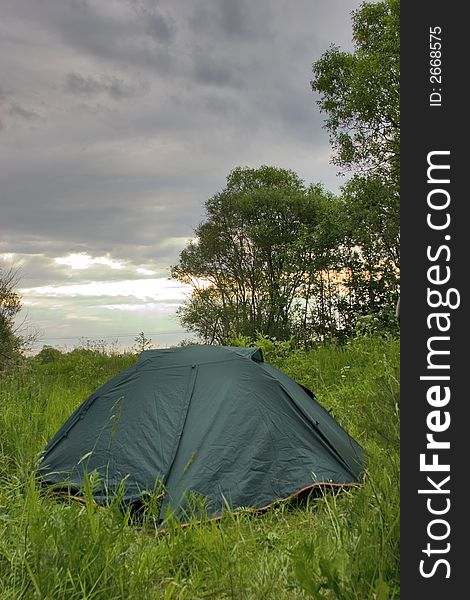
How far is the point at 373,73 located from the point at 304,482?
9.65 meters

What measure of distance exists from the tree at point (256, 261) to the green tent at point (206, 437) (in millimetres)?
8085

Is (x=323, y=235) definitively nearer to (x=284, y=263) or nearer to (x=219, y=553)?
(x=284, y=263)

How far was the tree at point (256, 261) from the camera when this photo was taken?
43.0ft

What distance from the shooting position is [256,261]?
46.4ft

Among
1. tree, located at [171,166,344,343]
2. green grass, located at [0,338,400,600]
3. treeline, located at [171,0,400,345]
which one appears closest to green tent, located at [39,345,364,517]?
green grass, located at [0,338,400,600]

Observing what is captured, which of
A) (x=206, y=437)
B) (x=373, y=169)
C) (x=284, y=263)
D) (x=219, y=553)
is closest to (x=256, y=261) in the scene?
(x=284, y=263)

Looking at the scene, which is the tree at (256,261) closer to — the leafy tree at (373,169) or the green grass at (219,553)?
the leafy tree at (373,169)

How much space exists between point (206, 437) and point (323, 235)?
8.97 metres

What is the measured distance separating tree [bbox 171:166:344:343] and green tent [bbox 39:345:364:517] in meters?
8.08

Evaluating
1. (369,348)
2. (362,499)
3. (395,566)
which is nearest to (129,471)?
(362,499)

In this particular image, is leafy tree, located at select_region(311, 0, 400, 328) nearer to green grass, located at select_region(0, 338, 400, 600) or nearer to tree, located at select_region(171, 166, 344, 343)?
tree, located at select_region(171, 166, 344, 343)

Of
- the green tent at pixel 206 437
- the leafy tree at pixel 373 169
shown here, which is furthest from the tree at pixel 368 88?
the green tent at pixel 206 437

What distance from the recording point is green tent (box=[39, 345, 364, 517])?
4250 mm

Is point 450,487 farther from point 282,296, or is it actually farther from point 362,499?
point 282,296
